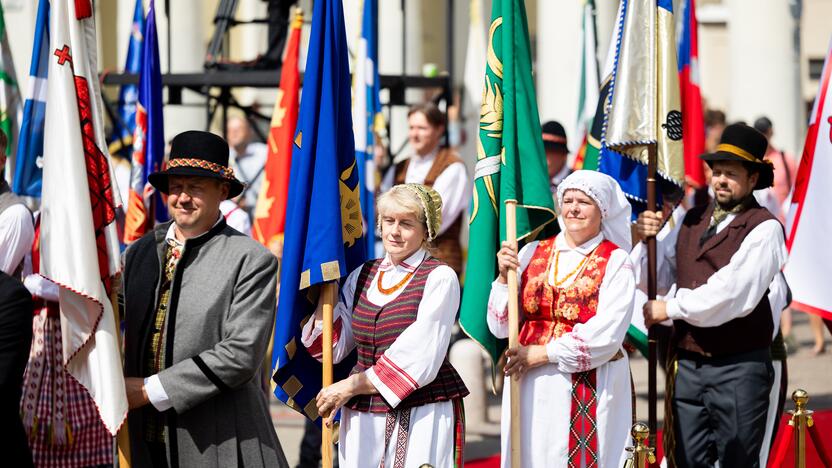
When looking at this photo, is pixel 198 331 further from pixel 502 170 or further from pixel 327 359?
pixel 502 170

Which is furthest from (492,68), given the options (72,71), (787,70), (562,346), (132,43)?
(787,70)

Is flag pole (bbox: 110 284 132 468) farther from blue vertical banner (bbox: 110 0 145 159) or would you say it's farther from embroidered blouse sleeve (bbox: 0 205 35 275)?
blue vertical banner (bbox: 110 0 145 159)

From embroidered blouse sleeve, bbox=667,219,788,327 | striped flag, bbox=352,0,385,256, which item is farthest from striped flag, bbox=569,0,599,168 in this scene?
embroidered blouse sleeve, bbox=667,219,788,327

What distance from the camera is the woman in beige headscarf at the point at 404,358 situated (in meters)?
5.14

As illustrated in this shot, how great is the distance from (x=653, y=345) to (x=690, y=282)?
364 millimetres

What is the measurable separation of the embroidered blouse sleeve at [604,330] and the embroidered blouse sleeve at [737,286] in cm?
64

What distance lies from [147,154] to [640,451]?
12.1ft

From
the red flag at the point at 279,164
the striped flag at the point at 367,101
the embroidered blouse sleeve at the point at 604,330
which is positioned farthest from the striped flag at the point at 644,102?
the red flag at the point at 279,164

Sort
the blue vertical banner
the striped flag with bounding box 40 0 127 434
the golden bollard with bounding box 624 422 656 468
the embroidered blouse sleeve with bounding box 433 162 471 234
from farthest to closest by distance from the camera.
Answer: the blue vertical banner, the embroidered blouse sleeve with bounding box 433 162 471 234, the golden bollard with bounding box 624 422 656 468, the striped flag with bounding box 40 0 127 434

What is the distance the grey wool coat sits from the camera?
4.93 metres

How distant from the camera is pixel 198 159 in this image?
5.10 meters

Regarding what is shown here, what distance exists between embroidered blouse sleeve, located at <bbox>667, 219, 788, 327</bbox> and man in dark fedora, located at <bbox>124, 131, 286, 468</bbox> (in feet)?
6.85

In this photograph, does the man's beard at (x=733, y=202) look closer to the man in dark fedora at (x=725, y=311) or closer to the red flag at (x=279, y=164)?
the man in dark fedora at (x=725, y=311)

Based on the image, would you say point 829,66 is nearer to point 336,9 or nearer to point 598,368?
point 598,368
